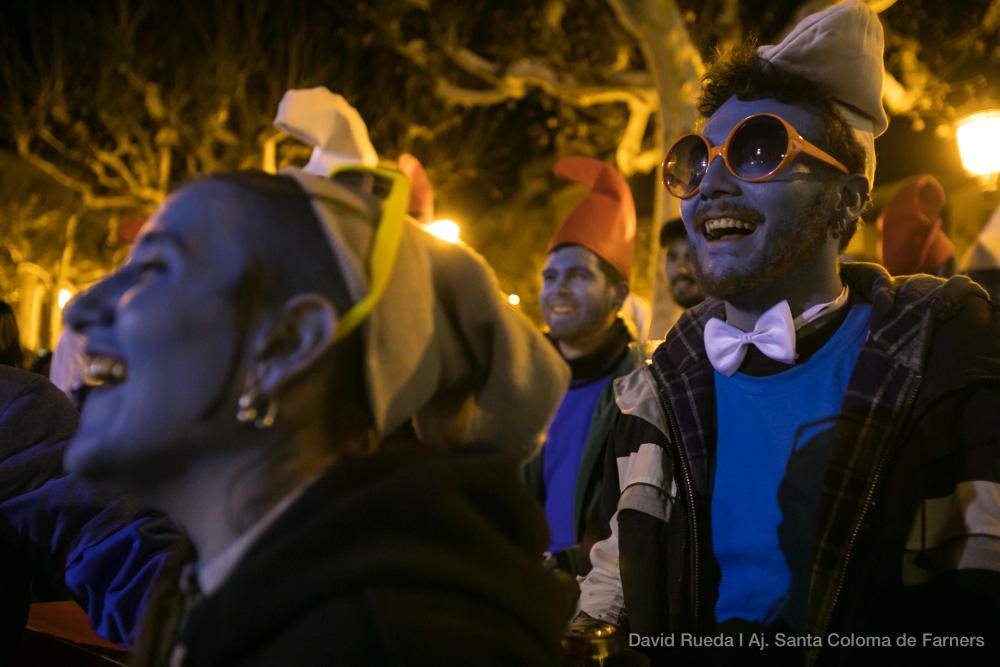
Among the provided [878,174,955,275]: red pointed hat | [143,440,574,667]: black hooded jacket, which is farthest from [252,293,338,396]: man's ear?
[878,174,955,275]: red pointed hat

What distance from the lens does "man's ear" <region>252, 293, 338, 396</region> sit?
4.16ft

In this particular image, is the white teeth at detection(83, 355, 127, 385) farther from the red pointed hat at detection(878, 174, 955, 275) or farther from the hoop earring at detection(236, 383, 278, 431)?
the red pointed hat at detection(878, 174, 955, 275)

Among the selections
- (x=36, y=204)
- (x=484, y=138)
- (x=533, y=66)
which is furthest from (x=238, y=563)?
(x=36, y=204)

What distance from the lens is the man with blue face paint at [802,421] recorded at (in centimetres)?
213

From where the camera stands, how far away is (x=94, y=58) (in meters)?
17.6

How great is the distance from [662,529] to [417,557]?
1.39 meters

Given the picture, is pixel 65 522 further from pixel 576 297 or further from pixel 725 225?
A: pixel 576 297

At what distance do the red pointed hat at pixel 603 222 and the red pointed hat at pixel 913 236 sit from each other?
5.00 ft

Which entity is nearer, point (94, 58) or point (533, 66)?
point (533, 66)

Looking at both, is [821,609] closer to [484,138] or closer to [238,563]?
[238,563]

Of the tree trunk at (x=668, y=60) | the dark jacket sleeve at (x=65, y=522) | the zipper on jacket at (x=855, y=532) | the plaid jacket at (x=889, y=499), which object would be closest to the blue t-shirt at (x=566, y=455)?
the plaid jacket at (x=889, y=499)

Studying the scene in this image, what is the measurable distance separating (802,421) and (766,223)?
1.84ft

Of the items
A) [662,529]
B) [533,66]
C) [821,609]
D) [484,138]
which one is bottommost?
[821,609]

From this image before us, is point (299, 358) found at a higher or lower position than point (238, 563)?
higher
